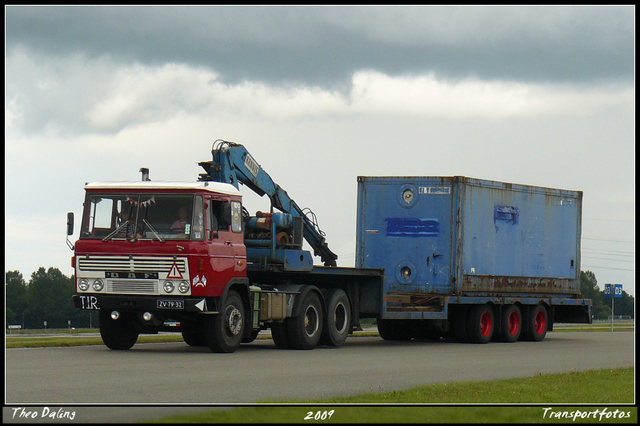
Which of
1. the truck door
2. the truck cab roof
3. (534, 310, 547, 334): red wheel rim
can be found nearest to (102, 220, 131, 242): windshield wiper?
the truck cab roof

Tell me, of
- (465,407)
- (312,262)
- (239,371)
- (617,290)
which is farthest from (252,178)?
(617,290)

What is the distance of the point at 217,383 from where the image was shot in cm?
1291

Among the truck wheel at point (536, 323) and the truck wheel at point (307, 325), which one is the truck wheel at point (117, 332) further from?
the truck wheel at point (536, 323)

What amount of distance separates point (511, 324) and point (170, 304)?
11577mm

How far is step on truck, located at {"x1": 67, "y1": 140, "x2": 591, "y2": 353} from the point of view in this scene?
17.8 m

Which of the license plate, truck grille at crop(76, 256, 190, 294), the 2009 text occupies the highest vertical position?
truck grille at crop(76, 256, 190, 294)

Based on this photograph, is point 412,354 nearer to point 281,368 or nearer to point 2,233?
point 281,368

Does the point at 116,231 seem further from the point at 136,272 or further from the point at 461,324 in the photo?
the point at 461,324

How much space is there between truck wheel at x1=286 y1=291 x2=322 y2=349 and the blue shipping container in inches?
100

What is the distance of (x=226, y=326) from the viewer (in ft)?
60.8

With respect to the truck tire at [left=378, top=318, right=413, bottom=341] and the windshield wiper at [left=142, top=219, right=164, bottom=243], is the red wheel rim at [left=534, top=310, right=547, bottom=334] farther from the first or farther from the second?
the windshield wiper at [left=142, top=219, right=164, bottom=243]

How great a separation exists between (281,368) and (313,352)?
14.2 ft

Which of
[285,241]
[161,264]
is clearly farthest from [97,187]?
[285,241]

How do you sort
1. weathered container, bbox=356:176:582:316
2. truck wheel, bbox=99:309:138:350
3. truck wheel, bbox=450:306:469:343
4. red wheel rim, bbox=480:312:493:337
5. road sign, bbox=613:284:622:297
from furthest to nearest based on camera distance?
road sign, bbox=613:284:622:297 < red wheel rim, bbox=480:312:493:337 < truck wheel, bbox=450:306:469:343 < weathered container, bbox=356:176:582:316 < truck wheel, bbox=99:309:138:350
